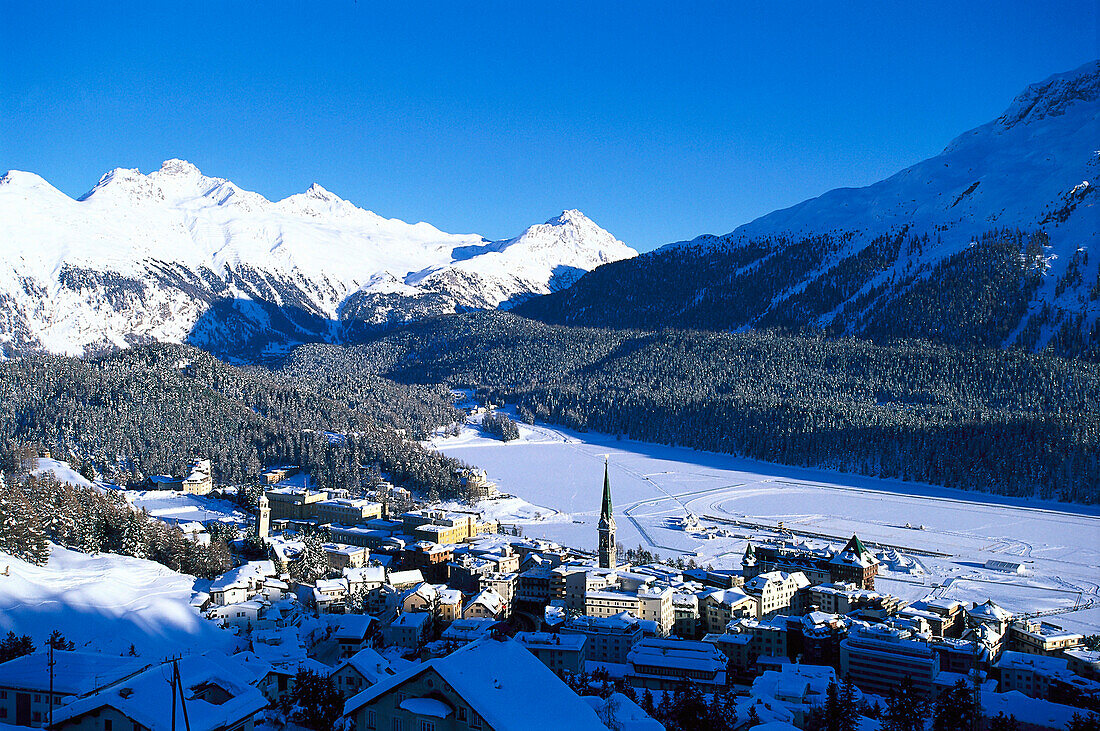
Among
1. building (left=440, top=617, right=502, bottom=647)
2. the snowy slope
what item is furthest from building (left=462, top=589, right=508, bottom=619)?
the snowy slope

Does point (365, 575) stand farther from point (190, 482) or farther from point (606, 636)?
point (190, 482)

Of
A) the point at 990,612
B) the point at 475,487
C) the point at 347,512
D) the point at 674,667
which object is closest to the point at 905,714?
the point at 674,667

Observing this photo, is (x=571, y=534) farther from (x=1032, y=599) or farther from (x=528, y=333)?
(x=528, y=333)

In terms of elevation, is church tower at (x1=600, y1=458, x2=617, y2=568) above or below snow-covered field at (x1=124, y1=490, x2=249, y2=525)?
above

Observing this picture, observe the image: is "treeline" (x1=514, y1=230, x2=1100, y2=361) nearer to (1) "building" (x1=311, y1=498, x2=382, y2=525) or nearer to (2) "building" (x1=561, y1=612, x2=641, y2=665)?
(1) "building" (x1=311, y1=498, x2=382, y2=525)

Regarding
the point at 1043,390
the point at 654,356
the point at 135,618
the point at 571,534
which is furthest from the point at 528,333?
the point at 135,618

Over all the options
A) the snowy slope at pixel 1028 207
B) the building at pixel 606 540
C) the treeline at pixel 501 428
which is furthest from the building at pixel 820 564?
the snowy slope at pixel 1028 207
